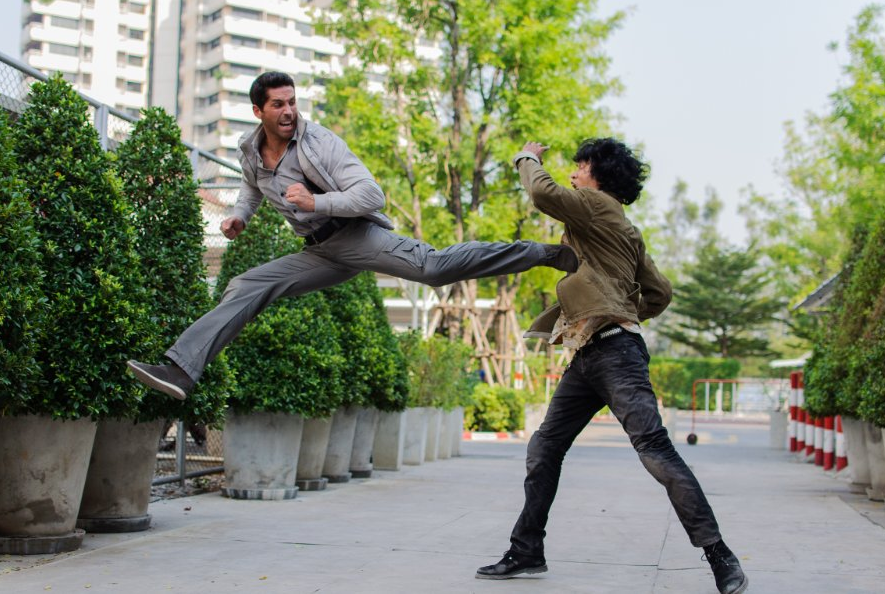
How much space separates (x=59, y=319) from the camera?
237 inches

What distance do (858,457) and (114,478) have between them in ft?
25.7

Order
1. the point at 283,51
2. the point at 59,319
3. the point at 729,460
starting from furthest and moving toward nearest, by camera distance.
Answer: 1. the point at 283,51
2. the point at 729,460
3. the point at 59,319

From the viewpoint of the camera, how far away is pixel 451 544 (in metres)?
6.78

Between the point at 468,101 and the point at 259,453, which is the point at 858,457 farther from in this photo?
the point at 468,101

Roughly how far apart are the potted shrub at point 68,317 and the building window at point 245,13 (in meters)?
96.1

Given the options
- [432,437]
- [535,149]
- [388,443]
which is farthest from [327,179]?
[432,437]

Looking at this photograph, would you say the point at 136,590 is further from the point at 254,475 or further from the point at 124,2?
the point at 124,2

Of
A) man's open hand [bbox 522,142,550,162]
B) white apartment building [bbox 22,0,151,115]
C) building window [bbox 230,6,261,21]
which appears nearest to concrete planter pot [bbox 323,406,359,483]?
man's open hand [bbox 522,142,550,162]

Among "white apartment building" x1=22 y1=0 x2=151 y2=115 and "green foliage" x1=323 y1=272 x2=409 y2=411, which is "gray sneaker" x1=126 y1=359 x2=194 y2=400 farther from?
"white apartment building" x1=22 y1=0 x2=151 y2=115

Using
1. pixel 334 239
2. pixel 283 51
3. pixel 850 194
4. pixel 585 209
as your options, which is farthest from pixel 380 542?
pixel 283 51

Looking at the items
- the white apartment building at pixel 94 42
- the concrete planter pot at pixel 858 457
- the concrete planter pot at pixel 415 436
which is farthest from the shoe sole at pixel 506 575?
the white apartment building at pixel 94 42

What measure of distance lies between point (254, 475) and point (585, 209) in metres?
4.90

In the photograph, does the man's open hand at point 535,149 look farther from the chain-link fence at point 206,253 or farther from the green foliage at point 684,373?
the green foliage at point 684,373

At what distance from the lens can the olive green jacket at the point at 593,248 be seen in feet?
17.1
